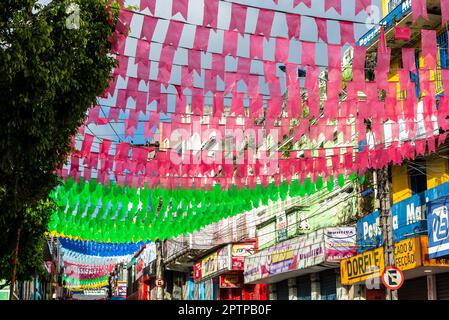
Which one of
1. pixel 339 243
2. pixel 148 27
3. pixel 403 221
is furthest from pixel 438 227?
pixel 148 27

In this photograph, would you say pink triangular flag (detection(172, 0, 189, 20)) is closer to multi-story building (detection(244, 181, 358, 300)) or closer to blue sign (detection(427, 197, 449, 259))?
blue sign (detection(427, 197, 449, 259))

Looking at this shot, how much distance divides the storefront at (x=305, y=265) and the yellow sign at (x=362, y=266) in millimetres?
667

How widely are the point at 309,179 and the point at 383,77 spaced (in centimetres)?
1038

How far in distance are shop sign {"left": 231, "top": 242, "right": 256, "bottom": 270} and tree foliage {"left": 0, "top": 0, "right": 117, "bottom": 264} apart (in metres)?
23.5

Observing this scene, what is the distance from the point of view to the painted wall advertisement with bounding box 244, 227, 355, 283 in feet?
82.1

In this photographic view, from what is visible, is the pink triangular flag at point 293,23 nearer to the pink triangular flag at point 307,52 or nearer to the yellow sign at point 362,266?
the pink triangular flag at point 307,52

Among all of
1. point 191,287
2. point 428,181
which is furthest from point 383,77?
point 191,287

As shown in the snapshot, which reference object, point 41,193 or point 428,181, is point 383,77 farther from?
point 428,181

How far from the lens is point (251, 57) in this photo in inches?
395

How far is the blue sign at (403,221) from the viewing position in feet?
67.1

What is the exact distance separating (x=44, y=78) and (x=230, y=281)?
27843 mm

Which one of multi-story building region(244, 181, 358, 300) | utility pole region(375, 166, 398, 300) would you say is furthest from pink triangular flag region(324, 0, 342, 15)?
multi-story building region(244, 181, 358, 300)

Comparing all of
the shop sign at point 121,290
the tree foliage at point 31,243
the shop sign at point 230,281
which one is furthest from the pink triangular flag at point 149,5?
the shop sign at point 121,290

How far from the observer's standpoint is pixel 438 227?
19016 millimetres
